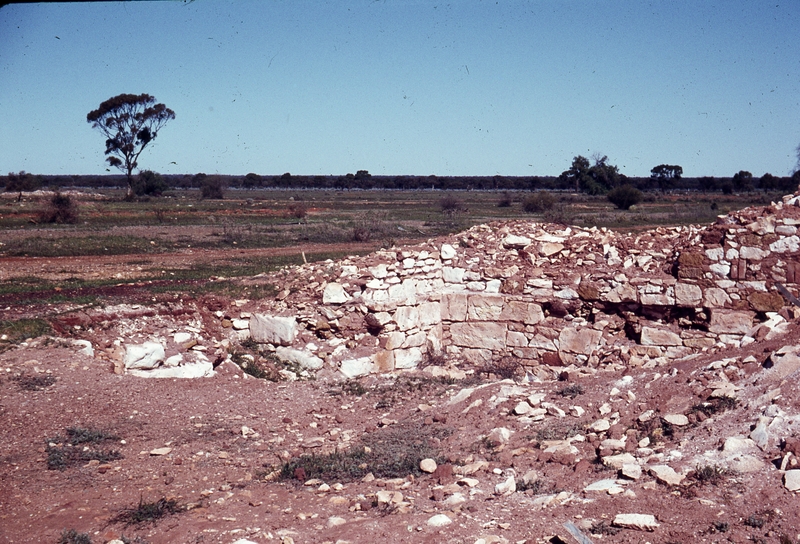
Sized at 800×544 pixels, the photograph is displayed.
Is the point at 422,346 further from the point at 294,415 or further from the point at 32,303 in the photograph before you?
the point at 32,303

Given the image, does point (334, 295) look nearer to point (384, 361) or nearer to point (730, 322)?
point (384, 361)

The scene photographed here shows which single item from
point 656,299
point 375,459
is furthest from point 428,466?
point 656,299

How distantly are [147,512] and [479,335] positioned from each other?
660 centimetres

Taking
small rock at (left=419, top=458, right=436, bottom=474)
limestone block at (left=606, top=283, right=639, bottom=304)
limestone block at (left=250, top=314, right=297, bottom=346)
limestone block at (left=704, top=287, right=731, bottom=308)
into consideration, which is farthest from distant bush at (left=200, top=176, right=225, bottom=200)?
small rock at (left=419, top=458, right=436, bottom=474)

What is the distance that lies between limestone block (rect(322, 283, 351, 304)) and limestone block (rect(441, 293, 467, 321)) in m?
1.69

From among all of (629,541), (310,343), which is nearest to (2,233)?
(310,343)

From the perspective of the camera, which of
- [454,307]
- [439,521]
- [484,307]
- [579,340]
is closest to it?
[439,521]

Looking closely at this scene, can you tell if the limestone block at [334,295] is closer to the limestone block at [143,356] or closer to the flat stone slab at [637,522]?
the limestone block at [143,356]

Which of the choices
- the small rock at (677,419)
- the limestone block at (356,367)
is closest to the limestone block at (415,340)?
the limestone block at (356,367)

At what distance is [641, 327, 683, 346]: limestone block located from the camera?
9.74 m

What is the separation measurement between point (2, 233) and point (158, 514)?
23.5 m

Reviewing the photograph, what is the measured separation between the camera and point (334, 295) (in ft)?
33.2

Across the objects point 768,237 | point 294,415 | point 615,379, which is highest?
point 768,237

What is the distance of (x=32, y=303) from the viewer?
1030 centimetres
